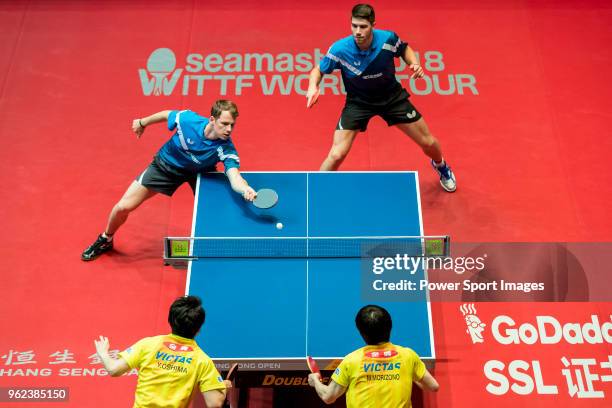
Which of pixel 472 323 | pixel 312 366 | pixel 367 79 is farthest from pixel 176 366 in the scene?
pixel 367 79

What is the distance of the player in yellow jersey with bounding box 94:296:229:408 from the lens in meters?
4.00

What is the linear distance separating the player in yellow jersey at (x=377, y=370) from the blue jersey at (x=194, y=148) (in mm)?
1925

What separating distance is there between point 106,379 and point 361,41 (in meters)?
3.34

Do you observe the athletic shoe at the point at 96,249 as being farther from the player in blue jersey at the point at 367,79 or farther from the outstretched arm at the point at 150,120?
the player in blue jersey at the point at 367,79

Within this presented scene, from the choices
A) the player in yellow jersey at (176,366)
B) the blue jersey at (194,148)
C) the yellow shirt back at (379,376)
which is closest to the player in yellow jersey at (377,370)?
the yellow shirt back at (379,376)

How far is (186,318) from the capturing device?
4.02m

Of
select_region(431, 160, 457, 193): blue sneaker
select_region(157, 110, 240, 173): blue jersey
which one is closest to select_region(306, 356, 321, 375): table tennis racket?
select_region(157, 110, 240, 173): blue jersey

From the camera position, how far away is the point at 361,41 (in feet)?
18.6

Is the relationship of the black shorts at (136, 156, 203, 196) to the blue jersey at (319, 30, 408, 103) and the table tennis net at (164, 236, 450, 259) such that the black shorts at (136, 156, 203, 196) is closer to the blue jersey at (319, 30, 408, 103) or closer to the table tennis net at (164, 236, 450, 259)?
the table tennis net at (164, 236, 450, 259)

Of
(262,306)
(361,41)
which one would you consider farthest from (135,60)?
(262,306)

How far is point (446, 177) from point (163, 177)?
270 cm

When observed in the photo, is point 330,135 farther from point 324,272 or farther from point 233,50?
point 324,272

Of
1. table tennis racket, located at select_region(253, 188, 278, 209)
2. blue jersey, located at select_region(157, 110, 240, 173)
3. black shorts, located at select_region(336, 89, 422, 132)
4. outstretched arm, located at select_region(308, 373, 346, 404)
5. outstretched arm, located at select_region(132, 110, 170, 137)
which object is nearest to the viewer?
outstretched arm, located at select_region(308, 373, 346, 404)

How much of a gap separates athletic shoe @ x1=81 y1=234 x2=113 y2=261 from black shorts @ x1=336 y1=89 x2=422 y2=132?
7.60ft
